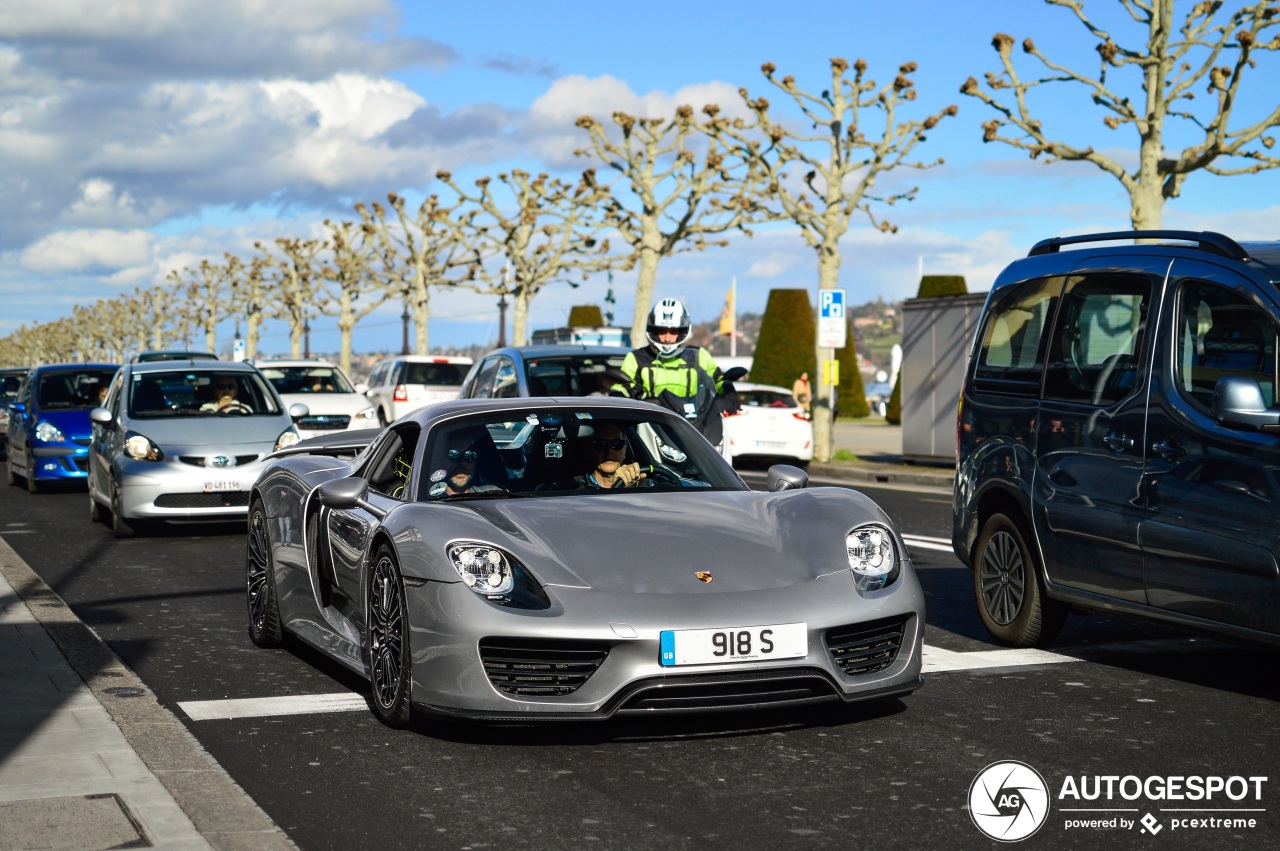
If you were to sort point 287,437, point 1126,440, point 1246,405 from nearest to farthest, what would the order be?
point 1246,405 < point 1126,440 < point 287,437

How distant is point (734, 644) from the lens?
222 inches

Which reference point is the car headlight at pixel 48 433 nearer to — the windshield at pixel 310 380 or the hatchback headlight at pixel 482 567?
the windshield at pixel 310 380

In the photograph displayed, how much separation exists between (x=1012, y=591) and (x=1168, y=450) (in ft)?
5.08

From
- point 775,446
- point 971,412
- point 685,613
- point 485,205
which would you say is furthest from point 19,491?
point 485,205

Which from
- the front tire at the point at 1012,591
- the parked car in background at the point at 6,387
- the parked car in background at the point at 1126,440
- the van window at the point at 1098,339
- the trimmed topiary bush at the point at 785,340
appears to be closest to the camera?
the parked car in background at the point at 1126,440

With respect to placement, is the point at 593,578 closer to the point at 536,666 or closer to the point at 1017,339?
the point at 536,666

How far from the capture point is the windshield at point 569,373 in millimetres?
15453

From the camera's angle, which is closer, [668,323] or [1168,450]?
[1168,450]

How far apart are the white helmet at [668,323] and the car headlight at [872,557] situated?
4.68 meters

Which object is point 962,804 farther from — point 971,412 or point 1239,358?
point 971,412

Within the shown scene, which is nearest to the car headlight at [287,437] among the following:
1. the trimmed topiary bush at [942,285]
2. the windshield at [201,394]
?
→ the windshield at [201,394]

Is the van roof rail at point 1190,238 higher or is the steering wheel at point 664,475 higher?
the van roof rail at point 1190,238

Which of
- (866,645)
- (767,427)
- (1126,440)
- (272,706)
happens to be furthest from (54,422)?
(866,645)

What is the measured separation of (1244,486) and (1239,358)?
0.60m
